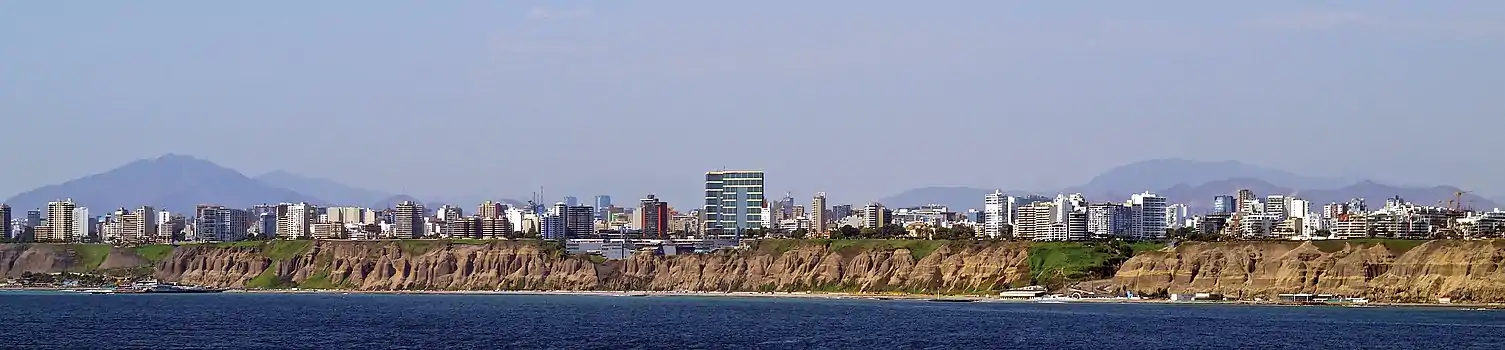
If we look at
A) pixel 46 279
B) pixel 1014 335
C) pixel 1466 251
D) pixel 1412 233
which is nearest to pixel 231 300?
pixel 46 279

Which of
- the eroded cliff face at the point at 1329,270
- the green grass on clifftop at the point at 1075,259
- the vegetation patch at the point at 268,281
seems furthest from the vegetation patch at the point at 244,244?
the eroded cliff face at the point at 1329,270

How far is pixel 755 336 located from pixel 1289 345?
24.1 m

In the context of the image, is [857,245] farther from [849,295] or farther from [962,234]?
[962,234]

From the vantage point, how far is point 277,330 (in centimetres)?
9331

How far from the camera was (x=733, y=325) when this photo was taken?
9850 centimetres

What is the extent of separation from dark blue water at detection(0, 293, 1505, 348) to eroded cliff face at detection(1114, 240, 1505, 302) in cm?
768

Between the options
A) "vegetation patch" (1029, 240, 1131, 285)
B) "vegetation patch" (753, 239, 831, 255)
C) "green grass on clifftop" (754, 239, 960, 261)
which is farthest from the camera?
"vegetation patch" (753, 239, 831, 255)

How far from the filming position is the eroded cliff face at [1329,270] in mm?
120312

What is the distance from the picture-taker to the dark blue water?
A: 8275 cm

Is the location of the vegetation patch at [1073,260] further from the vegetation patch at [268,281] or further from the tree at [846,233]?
the vegetation patch at [268,281]

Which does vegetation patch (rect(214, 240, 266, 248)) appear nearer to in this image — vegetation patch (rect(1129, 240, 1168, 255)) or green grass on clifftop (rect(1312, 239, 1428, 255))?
vegetation patch (rect(1129, 240, 1168, 255))

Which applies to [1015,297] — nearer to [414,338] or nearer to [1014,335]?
[1014,335]

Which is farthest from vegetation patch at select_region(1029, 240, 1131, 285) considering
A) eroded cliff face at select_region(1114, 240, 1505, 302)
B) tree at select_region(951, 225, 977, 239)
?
tree at select_region(951, 225, 977, 239)

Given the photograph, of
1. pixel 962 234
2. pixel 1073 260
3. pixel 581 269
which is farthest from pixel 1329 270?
pixel 581 269
